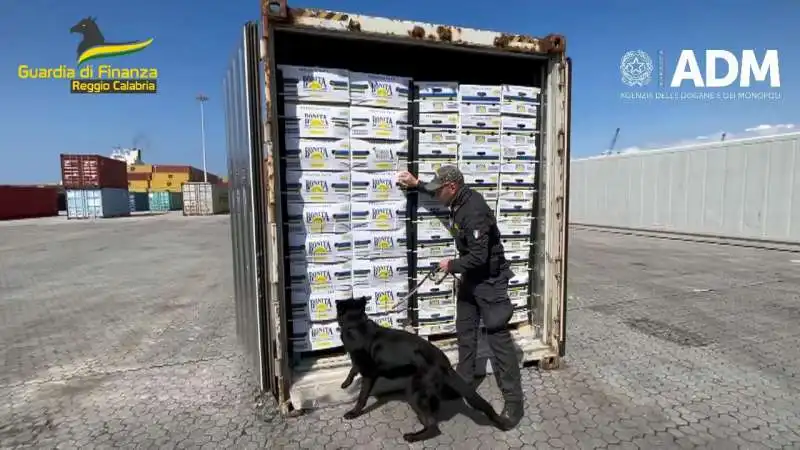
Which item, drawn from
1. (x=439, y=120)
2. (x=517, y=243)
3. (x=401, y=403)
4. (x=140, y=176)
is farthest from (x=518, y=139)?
(x=140, y=176)

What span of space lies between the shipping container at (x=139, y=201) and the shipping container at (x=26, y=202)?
8207 mm

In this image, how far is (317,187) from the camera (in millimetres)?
3754

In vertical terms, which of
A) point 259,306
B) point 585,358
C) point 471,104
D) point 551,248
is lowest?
point 585,358

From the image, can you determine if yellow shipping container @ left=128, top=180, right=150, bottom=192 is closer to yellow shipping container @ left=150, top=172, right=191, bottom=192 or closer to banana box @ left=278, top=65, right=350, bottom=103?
yellow shipping container @ left=150, top=172, right=191, bottom=192

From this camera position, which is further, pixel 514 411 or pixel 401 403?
pixel 401 403

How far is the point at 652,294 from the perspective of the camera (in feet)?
24.4

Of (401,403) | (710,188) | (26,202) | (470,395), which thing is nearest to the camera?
(470,395)

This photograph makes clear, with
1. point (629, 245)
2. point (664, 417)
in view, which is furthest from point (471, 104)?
point (629, 245)

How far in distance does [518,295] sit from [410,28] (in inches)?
120

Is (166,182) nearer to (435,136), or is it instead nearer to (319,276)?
(319,276)

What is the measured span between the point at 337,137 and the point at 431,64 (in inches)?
71.6

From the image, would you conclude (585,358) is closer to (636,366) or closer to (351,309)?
(636,366)

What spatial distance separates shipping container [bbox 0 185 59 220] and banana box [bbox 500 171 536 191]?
54896mm

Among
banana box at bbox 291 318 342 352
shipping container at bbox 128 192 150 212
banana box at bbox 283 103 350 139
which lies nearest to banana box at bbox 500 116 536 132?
banana box at bbox 283 103 350 139
